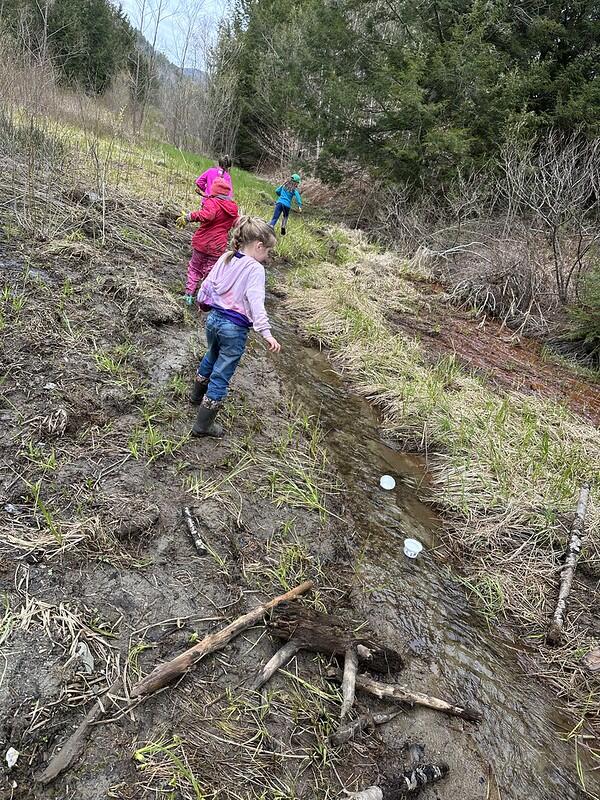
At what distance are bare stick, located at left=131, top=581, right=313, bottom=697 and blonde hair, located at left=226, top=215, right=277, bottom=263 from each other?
2.17m

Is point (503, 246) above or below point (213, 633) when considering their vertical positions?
above

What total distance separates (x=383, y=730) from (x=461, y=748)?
0.40 metres

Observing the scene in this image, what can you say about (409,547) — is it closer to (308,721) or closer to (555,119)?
(308,721)

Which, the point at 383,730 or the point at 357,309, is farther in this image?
the point at 357,309

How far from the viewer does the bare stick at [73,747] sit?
167 centimetres

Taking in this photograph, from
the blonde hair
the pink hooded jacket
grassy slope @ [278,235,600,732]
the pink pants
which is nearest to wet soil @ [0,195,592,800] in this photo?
grassy slope @ [278,235,600,732]

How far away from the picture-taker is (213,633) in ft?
7.47

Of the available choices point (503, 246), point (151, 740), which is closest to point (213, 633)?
point (151, 740)

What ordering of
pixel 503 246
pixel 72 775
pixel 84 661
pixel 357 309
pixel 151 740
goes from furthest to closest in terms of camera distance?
1. pixel 503 246
2. pixel 357 309
3. pixel 84 661
4. pixel 151 740
5. pixel 72 775

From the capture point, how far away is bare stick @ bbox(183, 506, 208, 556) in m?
2.67

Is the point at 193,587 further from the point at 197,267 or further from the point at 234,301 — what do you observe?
the point at 197,267

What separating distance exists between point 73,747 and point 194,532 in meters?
1.14

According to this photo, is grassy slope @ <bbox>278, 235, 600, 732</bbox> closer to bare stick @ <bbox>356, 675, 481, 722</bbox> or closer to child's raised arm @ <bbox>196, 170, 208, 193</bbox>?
bare stick @ <bbox>356, 675, 481, 722</bbox>

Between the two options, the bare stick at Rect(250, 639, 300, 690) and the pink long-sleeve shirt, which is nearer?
the bare stick at Rect(250, 639, 300, 690)
